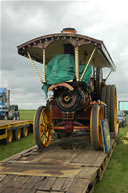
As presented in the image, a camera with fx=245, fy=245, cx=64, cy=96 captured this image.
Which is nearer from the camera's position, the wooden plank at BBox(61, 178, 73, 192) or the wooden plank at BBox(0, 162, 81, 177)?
the wooden plank at BBox(61, 178, 73, 192)

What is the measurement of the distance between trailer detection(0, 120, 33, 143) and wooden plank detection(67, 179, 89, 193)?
218 inches

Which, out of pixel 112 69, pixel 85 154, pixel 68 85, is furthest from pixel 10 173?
pixel 112 69

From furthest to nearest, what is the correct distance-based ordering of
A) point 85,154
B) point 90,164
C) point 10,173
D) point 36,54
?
point 36,54 < point 85,154 < point 90,164 < point 10,173

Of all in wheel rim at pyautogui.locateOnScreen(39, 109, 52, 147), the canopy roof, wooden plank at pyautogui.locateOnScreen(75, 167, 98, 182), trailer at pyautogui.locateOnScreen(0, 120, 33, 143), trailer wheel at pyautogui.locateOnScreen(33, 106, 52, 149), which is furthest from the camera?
trailer at pyautogui.locateOnScreen(0, 120, 33, 143)

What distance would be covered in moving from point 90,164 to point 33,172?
120cm

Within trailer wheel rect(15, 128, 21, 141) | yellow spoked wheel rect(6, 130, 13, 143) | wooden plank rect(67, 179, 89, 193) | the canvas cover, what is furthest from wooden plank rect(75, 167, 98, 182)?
trailer wheel rect(15, 128, 21, 141)

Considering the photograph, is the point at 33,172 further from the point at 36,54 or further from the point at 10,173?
the point at 36,54

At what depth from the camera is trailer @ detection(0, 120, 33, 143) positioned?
30.0 feet

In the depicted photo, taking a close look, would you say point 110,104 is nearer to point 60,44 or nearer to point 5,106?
point 60,44

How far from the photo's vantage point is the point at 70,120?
6824 mm

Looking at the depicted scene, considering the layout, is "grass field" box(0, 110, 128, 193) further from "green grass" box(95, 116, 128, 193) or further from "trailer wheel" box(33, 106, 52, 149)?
"trailer wheel" box(33, 106, 52, 149)

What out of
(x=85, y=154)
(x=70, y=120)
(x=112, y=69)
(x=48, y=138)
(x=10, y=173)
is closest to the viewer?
(x=10, y=173)

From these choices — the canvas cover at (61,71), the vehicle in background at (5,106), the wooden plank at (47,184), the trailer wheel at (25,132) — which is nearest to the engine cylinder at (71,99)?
the canvas cover at (61,71)

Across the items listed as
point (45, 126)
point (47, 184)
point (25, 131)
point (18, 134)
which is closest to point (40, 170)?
point (47, 184)
